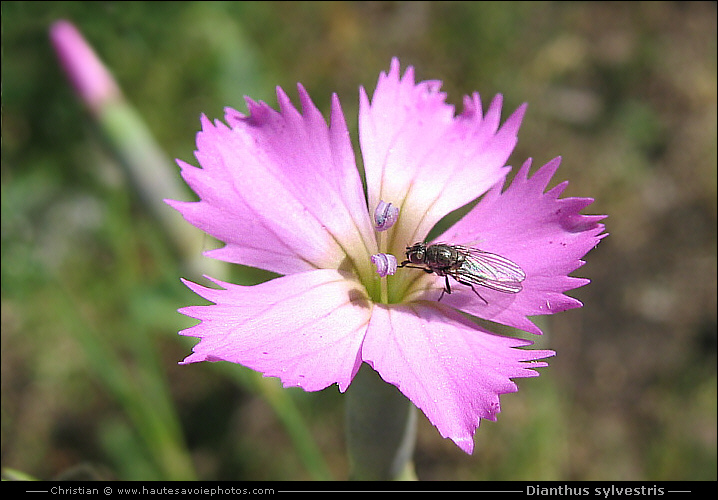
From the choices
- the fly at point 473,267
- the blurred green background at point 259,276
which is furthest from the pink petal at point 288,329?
the blurred green background at point 259,276

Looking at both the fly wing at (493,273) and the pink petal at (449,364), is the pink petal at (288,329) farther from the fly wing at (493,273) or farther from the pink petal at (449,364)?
the fly wing at (493,273)

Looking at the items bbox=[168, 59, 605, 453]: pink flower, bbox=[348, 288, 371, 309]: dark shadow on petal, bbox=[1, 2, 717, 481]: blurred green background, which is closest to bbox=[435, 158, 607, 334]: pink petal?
bbox=[168, 59, 605, 453]: pink flower

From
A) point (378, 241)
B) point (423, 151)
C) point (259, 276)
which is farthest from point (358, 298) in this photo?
point (259, 276)

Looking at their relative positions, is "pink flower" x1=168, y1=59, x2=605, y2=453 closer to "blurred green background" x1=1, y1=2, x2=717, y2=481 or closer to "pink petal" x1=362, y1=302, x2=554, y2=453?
"pink petal" x1=362, y1=302, x2=554, y2=453

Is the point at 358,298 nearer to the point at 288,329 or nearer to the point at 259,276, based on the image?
the point at 288,329

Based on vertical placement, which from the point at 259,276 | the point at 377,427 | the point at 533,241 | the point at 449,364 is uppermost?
the point at 533,241
